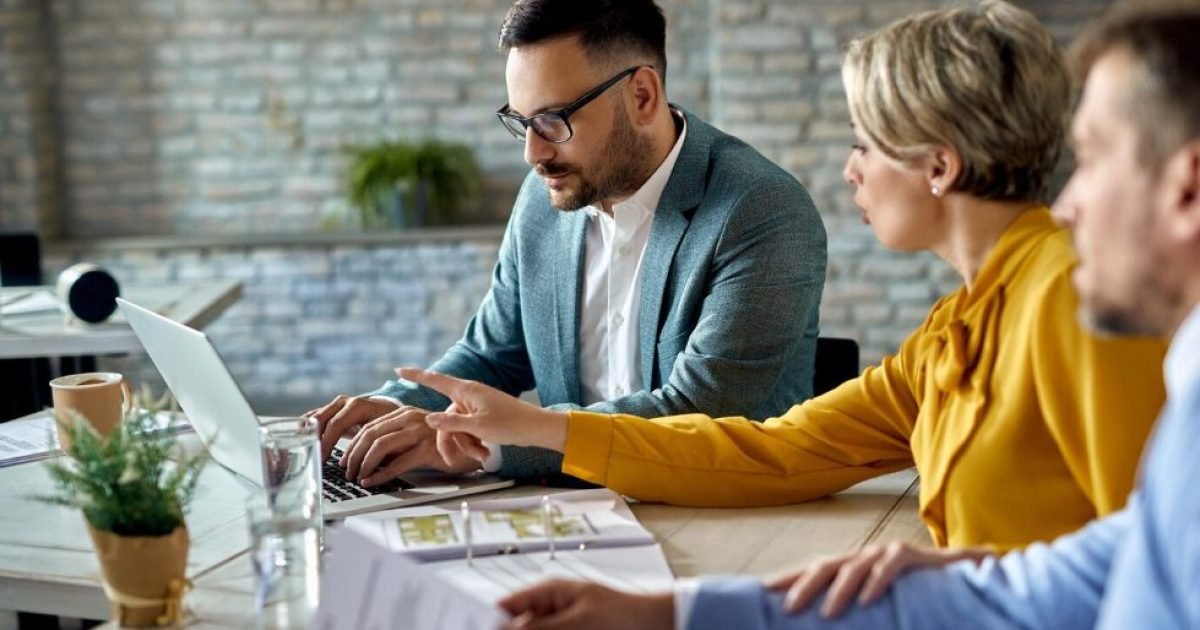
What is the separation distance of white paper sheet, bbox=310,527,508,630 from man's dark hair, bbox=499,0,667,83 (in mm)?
1225

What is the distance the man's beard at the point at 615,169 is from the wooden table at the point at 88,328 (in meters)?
1.27

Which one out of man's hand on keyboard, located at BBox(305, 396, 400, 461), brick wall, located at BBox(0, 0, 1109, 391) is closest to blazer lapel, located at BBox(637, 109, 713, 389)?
man's hand on keyboard, located at BBox(305, 396, 400, 461)

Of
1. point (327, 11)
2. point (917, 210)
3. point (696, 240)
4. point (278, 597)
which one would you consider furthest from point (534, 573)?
point (327, 11)

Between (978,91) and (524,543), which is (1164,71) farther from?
(524,543)

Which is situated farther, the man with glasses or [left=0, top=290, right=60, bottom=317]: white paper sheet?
[left=0, top=290, right=60, bottom=317]: white paper sheet

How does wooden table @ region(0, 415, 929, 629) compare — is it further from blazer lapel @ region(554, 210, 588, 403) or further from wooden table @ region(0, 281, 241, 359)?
wooden table @ region(0, 281, 241, 359)

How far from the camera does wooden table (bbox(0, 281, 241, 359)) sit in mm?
3164

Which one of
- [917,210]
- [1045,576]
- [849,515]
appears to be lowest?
[849,515]

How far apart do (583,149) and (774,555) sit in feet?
3.06

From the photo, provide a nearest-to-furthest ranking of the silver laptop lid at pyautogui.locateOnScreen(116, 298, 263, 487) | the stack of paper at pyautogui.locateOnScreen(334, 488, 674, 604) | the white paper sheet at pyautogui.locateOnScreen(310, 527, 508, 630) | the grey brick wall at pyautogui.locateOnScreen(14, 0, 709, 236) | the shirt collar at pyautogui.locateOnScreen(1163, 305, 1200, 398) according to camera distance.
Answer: the shirt collar at pyautogui.locateOnScreen(1163, 305, 1200, 398), the white paper sheet at pyautogui.locateOnScreen(310, 527, 508, 630), the stack of paper at pyautogui.locateOnScreen(334, 488, 674, 604), the silver laptop lid at pyautogui.locateOnScreen(116, 298, 263, 487), the grey brick wall at pyautogui.locateOnScreen(14, 0, 709, 236)

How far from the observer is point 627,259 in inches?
93.9

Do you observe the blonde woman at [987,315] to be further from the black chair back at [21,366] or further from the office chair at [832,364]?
the black chair back at [21,366]

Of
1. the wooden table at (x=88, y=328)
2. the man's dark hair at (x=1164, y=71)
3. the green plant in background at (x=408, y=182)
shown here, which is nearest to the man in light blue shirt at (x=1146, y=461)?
the man's dark hair at (x=1164, y=71)

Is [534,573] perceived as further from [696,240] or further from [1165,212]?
[696,240]
